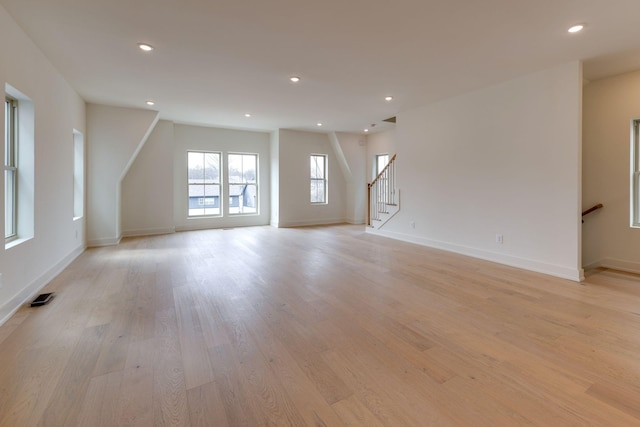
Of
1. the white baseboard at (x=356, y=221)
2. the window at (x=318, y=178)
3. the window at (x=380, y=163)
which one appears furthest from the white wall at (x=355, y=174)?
the window at (x=318, y=178)

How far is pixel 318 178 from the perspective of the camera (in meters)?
9.18

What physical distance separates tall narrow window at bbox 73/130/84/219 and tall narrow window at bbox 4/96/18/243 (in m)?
2.28

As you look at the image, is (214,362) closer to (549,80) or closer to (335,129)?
(549,80)

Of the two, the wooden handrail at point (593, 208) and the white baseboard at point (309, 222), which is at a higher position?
the wooden handrail at point (593, 208)

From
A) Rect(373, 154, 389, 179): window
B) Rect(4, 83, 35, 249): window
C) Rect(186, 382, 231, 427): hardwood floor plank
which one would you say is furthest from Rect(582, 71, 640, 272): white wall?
Rect(4, 83, 35, 249): window

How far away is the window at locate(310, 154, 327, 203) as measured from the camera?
9.08 meters

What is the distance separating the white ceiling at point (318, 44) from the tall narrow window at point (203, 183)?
2779mm

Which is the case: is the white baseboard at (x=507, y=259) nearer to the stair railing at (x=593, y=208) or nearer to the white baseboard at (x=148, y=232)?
the stair railing at (x=593, y=208)

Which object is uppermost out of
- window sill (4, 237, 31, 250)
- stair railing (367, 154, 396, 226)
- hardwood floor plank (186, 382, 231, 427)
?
stair railing (367, 154, 396, 226)

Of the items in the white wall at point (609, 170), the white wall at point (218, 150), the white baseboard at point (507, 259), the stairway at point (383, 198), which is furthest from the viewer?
the white wall at point (218, 150)

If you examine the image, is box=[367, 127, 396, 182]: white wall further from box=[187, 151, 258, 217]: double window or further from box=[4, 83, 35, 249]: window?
box=[4, 83, 35, 249]: window

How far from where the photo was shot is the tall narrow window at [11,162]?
306 centimetres

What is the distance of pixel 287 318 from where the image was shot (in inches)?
104

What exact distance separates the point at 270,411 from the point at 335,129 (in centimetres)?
772
